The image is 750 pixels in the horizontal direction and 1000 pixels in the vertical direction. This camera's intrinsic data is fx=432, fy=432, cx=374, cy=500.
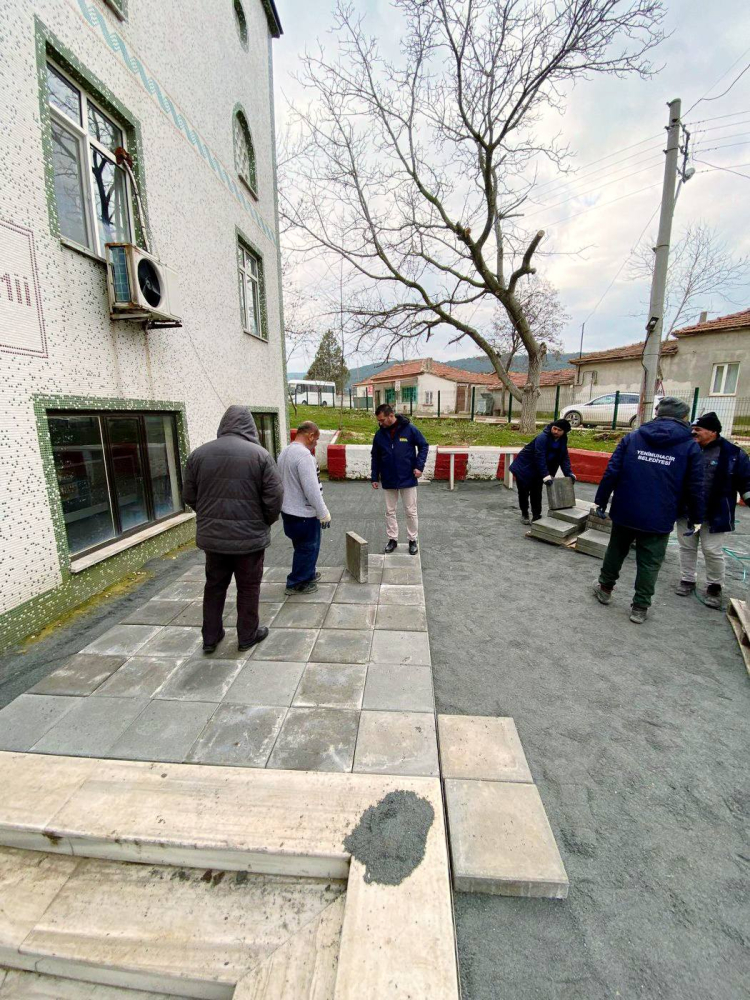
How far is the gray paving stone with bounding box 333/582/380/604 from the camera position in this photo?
4.32 m

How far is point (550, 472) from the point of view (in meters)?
6.70

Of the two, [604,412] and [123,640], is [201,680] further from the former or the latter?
[604,412]

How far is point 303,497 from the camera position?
13.5 ft

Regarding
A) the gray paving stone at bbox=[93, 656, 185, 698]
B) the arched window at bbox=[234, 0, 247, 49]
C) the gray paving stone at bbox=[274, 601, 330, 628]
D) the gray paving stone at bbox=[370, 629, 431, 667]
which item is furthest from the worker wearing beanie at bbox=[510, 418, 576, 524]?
the arched window at bbox=[234, 0, 247, 49]

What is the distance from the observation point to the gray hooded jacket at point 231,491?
10.3 feet

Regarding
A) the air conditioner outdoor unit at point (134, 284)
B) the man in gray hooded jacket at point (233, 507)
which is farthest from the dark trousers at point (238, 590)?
the air conditioner outdoor unit at point (134, 284)

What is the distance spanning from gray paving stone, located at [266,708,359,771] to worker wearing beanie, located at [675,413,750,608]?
3838mm

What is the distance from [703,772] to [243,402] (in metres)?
7.87

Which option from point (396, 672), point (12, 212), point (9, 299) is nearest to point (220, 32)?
point (12, 212)

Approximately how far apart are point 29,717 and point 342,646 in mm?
2085

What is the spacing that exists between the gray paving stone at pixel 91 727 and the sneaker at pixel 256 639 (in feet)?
2.48

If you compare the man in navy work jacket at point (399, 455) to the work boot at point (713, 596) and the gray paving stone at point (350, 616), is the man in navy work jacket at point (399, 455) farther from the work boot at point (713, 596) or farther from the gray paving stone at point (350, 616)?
the work boot at point (713, 596)

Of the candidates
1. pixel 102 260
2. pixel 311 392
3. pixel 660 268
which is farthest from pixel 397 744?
pixel 311 392

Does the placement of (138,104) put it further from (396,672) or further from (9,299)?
(396,672)
